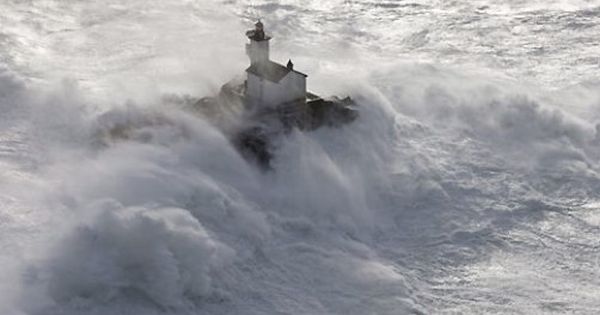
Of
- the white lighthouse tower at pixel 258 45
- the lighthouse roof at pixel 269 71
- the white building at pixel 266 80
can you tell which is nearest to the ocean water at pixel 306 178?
the white building at pixel 266 80

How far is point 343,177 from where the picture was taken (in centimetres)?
2655

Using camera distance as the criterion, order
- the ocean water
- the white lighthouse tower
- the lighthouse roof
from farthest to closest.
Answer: the white lighthouse tower
the lighthouse roof
the ocean water

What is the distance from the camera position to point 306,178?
2605 centimetres

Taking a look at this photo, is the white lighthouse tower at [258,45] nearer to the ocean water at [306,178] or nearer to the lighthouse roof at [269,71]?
the lighthouse roof at [269,71]

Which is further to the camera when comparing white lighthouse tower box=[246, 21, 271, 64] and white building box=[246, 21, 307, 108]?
white lighthouse tower box=[246, 21, 271, 64]

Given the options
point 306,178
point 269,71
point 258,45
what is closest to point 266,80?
point 269,71

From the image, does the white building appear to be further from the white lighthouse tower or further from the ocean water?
the ocean water

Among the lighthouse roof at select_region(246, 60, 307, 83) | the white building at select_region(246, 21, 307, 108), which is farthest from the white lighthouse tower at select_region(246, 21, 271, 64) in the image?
the lighthouse roof at select_region(246, 60, 307, 83)

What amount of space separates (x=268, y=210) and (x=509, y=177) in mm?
6932

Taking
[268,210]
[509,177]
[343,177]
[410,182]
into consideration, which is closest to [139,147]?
[268,210]

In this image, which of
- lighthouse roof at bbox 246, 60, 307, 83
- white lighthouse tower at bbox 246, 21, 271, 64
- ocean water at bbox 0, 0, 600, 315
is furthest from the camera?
white lighthouse tower at bbox 246, 21, 271, 64

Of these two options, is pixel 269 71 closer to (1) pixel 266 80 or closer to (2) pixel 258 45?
(1) pixel 266 80

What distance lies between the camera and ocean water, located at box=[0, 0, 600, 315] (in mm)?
21766

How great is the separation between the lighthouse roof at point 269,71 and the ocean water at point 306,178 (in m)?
1.61
